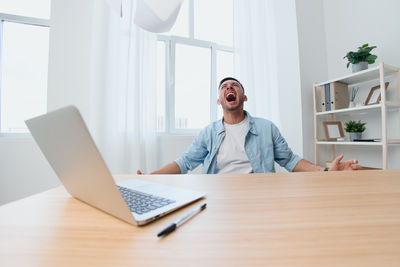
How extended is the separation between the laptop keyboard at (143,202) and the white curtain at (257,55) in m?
1.88

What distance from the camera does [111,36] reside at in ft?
5.31

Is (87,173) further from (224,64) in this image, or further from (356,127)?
(356,127)

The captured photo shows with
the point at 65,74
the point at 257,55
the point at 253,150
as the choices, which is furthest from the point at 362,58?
the point at 65,74

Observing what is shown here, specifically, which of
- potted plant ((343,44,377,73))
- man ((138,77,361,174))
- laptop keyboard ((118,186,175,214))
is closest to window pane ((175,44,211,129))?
man ((138,77,361,174))

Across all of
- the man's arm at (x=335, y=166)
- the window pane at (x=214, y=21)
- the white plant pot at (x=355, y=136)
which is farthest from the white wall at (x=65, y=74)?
the white plant pot at (x=355, y=136)

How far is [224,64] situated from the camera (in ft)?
7.57

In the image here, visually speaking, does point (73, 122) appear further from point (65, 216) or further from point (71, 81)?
point (71, 81)

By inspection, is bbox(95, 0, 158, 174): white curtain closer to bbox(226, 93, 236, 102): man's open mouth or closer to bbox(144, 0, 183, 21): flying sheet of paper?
bbox(226, 93, 236, 102): man's open mouth

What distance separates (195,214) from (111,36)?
5.92 feet

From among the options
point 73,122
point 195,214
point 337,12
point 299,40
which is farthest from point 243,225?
point 337,12

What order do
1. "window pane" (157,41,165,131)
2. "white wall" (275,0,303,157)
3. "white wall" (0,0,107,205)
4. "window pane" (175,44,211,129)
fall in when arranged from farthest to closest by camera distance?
"white wall" (275,0,303,157) < "window pane" (175,44,211,129) < "window pane" (157,41,165,131) < "white wall" (0,0,107,205)

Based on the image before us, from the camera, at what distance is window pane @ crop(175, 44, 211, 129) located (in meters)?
2.06

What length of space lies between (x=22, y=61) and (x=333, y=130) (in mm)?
3204

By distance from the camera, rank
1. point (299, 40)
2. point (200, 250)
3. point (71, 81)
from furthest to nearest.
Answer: point (299, 40) → point (71, 81) → point (200, 250)
